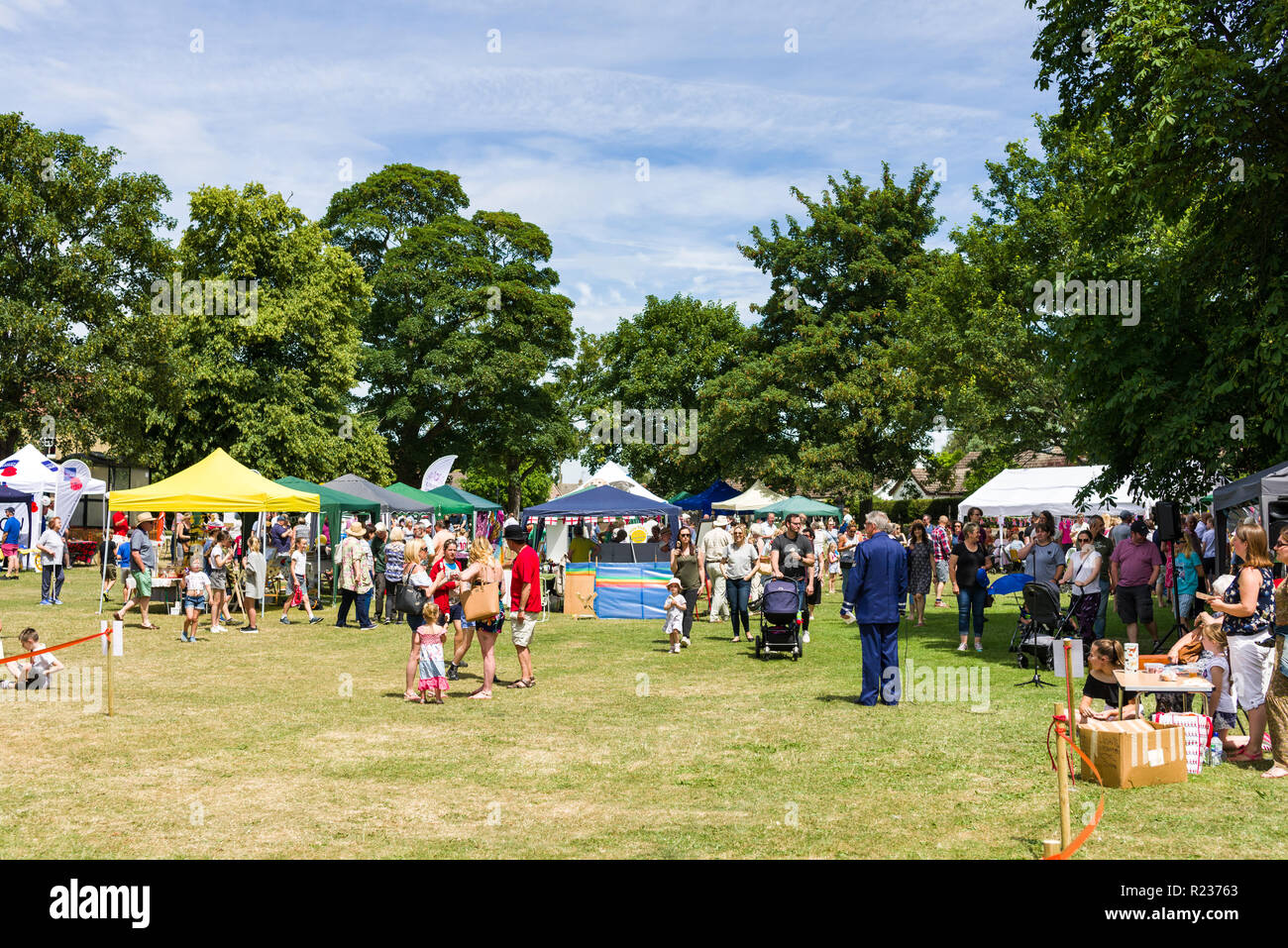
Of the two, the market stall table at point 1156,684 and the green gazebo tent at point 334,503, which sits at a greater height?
the green gazebo tent at point 334,503


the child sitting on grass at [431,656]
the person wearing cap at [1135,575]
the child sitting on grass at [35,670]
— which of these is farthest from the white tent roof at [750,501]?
the child sitting on grass at [35,670]

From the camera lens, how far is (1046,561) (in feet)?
43.7

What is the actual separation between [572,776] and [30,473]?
27773 mm

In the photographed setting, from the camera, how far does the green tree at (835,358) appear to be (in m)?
40.5

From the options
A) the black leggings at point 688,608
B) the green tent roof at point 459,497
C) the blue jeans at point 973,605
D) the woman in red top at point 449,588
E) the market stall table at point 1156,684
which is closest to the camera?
the market stall table at point 1156,684

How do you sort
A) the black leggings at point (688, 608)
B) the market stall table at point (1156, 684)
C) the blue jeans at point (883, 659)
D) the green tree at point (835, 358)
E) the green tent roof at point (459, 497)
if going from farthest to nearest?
1. the green tree at point (835, 358)
2. the green tent roof at point (459, 497)
3. the black leggings at point (688, 608)
4. the blue jeans at point (883, 659)
5. the market stall table at point (1156, 684)

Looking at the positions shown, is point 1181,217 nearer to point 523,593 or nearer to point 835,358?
point 523,593

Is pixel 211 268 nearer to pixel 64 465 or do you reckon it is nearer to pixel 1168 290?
pixel 64 465

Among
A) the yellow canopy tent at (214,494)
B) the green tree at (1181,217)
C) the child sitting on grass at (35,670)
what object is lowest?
the child sitting on grass at (35,670)

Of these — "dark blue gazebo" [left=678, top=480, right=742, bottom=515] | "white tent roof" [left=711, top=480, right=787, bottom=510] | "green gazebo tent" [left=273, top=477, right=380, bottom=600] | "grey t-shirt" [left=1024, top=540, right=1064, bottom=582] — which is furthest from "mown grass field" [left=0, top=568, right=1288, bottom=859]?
"dark blue gazebo" [left=678, top=480, right=742, bottom=515]

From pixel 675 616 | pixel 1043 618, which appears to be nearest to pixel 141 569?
pixel 675 616

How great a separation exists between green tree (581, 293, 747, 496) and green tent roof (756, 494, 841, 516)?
737 inches

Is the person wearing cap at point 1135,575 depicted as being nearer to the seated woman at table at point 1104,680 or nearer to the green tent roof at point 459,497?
the seated woman at table at point 1104,680

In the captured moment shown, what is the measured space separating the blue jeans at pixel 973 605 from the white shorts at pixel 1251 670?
619 cm
